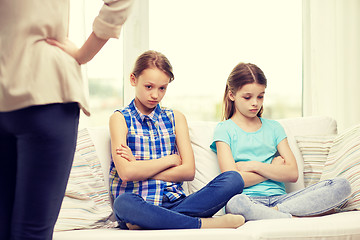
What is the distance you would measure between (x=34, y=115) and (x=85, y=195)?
1203 mm

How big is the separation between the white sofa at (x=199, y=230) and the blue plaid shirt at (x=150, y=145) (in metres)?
0.11

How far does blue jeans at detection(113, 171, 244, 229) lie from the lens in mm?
1726

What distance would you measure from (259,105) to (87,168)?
918 mm

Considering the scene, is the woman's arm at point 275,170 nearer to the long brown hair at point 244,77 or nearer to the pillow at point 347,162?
the pillow at point 347,162

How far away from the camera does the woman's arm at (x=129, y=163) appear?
1.95 metres

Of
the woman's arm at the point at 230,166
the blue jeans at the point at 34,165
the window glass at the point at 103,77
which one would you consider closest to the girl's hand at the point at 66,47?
the blue jeans at the point at 34,165

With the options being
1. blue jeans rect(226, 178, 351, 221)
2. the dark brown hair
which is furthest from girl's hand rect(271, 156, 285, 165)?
the dark brown hair

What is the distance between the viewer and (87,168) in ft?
6.74

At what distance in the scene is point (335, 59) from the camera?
134 inches

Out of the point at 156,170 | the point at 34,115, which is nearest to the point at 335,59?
the point at 156,170

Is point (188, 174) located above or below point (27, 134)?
below

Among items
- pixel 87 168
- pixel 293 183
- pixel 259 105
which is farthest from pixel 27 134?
pixel 293 183

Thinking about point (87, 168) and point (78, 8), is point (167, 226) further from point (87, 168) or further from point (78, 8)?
point (78, 8)

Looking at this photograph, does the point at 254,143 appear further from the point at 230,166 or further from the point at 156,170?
the point at 156,170
